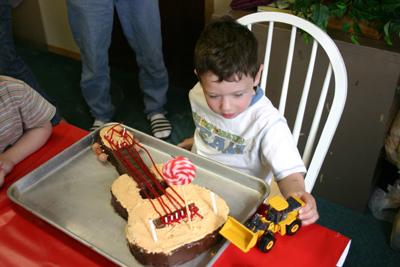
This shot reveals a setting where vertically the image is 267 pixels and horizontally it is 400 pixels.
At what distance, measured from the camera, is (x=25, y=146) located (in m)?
1.01

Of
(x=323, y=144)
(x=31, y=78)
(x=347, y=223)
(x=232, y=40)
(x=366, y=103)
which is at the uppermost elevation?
(x=232, y=40)

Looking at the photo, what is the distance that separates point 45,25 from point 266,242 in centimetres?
304

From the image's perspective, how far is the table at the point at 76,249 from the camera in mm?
704

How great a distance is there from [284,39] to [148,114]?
1067 mm

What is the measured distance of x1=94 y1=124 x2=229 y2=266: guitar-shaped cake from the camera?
67 cm

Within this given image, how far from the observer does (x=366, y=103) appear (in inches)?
58.9

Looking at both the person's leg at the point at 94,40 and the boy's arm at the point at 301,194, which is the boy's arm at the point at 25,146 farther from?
the person's leg at the point at 94,40

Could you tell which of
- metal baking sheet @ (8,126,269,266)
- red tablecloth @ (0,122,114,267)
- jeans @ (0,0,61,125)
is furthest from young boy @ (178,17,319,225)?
jeans @ (0,0,61,125)

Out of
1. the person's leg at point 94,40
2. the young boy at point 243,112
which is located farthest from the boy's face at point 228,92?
the person's leg at point 94,40

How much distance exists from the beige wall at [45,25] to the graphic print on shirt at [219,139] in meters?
2.25

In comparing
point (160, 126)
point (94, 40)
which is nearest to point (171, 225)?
point (94, 40)

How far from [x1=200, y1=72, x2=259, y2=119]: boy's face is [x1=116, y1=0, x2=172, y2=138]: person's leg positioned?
3.77 ft

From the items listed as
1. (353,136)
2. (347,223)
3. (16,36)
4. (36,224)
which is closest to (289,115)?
(353,136)

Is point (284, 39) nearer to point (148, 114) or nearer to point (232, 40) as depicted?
point (232, 40)
